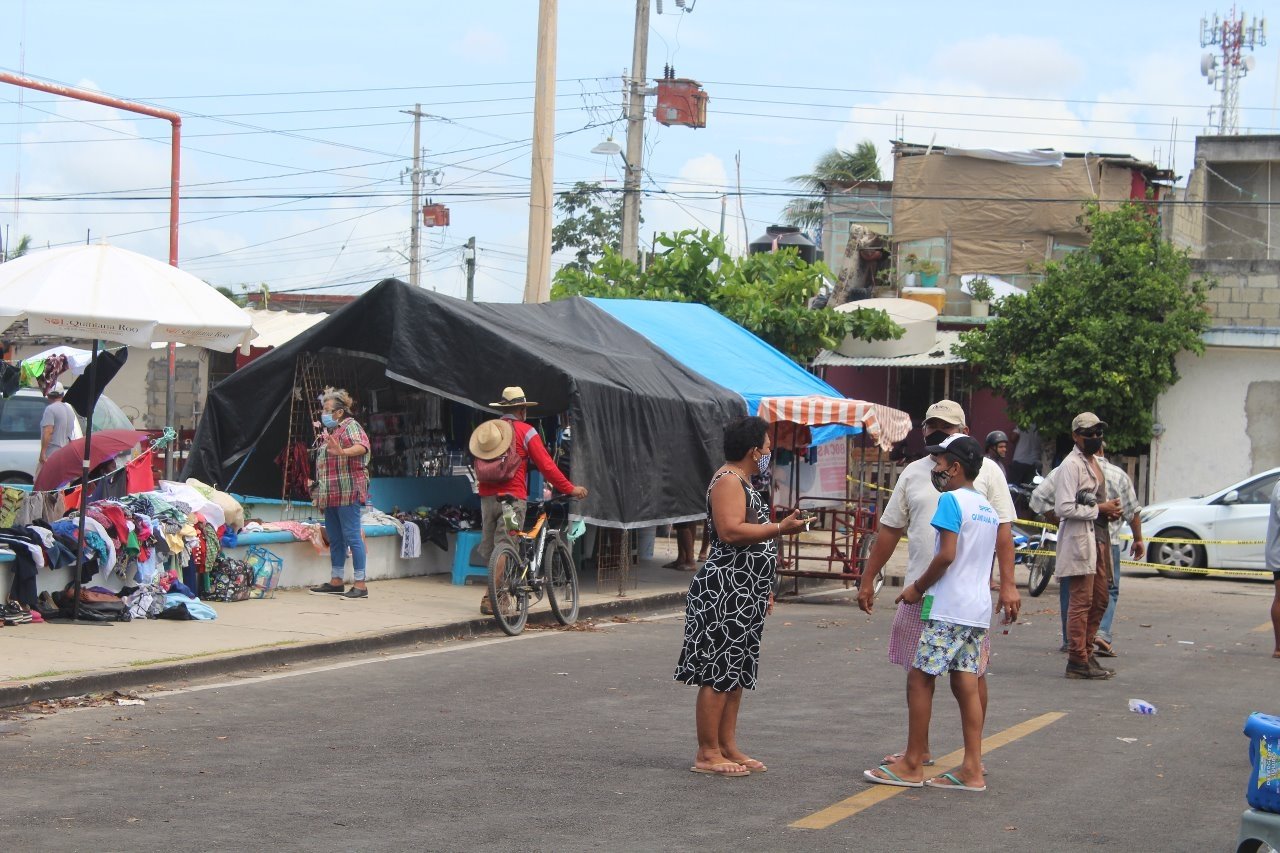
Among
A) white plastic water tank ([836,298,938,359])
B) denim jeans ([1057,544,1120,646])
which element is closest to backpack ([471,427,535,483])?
denim jeans ([1057,544,1120,646])

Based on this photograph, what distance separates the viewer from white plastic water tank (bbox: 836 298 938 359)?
91.9 feet

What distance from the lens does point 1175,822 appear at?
6.67 metres

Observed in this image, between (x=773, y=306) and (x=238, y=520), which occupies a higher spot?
(x=773, y=306)

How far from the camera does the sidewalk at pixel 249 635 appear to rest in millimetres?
9410

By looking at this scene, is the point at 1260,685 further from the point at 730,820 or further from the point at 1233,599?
the point at 1233,599

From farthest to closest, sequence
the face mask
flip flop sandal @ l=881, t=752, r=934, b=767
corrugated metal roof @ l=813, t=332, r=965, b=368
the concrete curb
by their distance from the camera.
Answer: corrugated metal roof @ l=813, t=332, r=965, b=368 → the concrete curb → the face mask → flip flop sandal @ l=881, t=752, r=934, b=767

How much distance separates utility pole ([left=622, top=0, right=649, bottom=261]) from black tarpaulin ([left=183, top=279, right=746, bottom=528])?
9.76 meters

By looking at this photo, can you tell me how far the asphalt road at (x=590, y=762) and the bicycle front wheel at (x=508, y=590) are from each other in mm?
550

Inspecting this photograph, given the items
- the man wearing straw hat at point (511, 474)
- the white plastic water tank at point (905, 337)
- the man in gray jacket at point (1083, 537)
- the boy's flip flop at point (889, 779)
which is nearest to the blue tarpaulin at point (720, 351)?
the man wearing straw hat at point (511, 474)

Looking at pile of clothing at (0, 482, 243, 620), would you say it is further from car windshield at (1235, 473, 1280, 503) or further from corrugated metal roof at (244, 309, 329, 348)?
corrugated metal roof at (244, 309, 329, 348)

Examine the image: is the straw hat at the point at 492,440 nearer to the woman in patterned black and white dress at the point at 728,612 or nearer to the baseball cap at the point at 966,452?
the woman in patterned black and white dress at the point at 728,612

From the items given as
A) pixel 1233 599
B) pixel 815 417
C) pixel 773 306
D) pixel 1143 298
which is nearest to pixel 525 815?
pixel 815 417

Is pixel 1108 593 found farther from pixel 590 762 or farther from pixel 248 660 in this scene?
pixel 248 660

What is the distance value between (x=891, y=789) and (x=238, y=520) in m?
8.02
